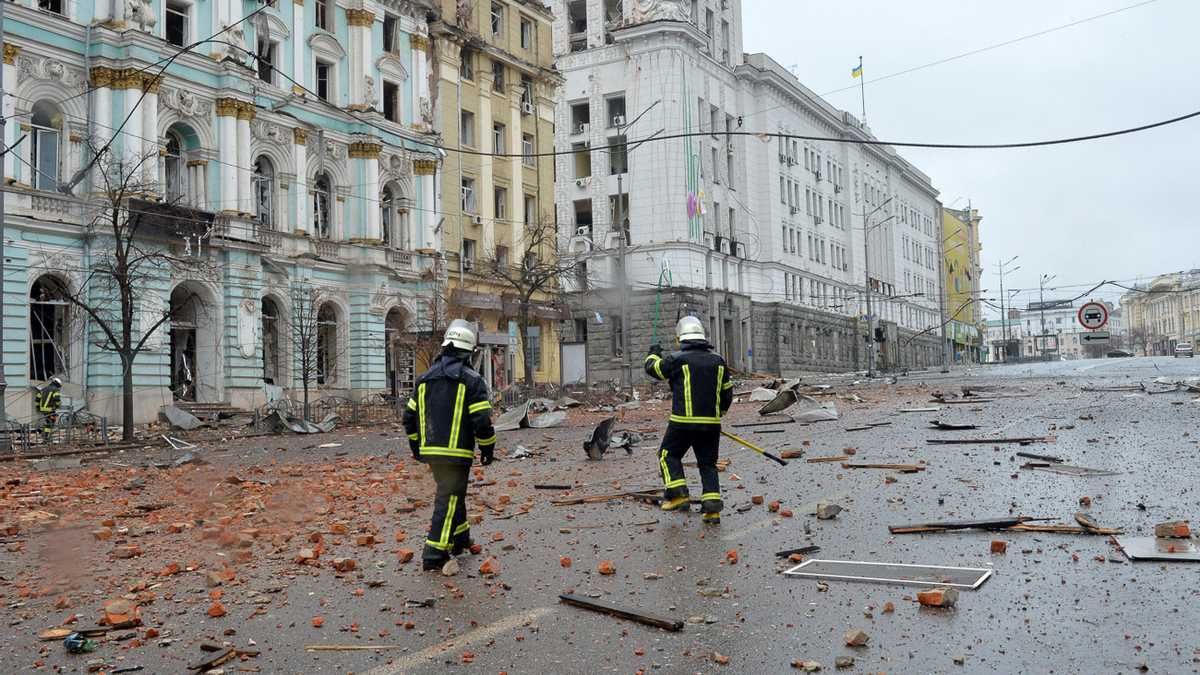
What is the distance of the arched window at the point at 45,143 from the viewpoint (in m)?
27.4

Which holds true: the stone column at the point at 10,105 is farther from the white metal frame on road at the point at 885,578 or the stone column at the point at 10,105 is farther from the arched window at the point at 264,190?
the white metal frame on road at the point at 885,578

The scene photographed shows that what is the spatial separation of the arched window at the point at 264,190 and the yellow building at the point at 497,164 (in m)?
8.67

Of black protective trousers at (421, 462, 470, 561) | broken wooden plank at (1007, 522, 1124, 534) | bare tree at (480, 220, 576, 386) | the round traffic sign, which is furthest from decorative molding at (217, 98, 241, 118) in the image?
the round traffic sign

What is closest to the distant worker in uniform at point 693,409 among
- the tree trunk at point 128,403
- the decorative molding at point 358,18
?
the tree trunk at point 128,403

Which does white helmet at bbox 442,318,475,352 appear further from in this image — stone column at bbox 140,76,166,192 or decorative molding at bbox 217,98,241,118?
decorative molding at bbox 217,98,241,118

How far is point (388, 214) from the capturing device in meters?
40.2

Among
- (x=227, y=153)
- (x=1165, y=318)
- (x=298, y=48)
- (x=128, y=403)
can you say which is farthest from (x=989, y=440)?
(x=1165, y=318)

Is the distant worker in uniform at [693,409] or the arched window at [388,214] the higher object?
the arched window at [388,214]

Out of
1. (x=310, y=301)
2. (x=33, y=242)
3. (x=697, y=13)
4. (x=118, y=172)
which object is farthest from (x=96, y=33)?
(x=697, y=13)

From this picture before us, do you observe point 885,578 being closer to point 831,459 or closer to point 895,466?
point 895,466

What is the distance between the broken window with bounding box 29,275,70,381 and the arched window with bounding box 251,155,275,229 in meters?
7.69

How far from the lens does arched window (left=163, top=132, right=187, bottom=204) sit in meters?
31.2

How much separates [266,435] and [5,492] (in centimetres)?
1234

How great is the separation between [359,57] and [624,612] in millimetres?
35852
